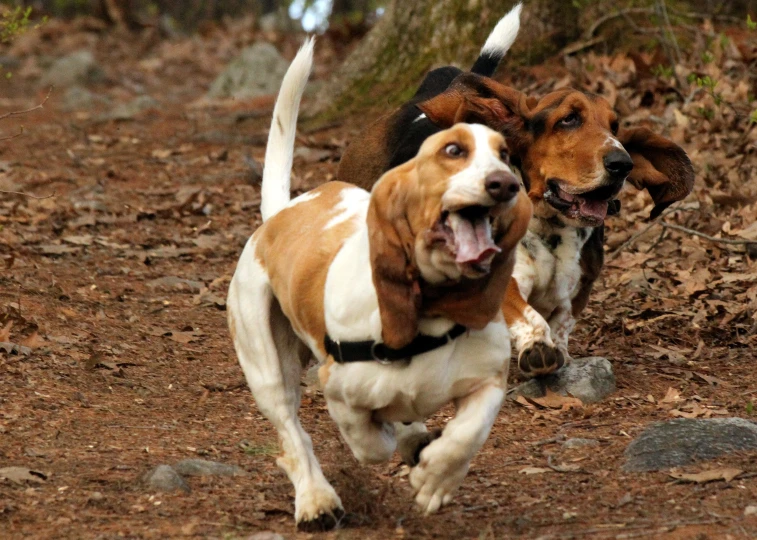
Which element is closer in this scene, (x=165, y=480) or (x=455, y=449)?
(x=455, y=449)

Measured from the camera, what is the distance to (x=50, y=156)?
1208cm

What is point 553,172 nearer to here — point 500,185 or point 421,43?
point 500,185

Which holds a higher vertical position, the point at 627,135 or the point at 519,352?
the point at 627,135

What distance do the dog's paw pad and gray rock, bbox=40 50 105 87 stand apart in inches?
622

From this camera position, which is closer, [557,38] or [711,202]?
[711,202]

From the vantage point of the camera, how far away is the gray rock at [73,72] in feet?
62.8

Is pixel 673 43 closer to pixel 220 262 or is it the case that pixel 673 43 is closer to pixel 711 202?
pixel 711 202

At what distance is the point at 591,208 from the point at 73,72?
14931mm

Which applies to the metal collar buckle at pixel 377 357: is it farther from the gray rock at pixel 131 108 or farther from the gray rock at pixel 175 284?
the gray rock at pixel 131 108

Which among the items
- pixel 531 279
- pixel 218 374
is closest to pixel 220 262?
pixel 218 374

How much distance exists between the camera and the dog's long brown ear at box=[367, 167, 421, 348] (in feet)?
12.5

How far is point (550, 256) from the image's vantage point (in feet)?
20.1

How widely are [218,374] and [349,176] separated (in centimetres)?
132

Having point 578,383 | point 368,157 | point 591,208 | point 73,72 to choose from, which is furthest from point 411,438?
point 73,72
